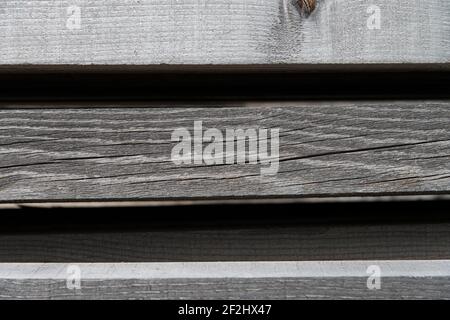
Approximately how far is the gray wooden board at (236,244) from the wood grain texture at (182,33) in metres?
0.28

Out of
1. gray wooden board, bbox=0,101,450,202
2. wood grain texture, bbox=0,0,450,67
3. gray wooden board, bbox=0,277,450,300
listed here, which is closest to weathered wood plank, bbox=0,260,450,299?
gray wooden board, bbox=0,277,450,300

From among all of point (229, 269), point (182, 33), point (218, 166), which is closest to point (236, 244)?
point (229, 269)

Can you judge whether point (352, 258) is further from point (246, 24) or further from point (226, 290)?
point (246, 24)

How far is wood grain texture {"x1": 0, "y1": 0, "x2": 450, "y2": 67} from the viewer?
2.74ft

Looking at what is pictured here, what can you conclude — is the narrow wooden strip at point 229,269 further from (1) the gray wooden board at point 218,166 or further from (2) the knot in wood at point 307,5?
(2) the knot in wood at point 307,5

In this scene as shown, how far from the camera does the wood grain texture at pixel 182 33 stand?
834mm

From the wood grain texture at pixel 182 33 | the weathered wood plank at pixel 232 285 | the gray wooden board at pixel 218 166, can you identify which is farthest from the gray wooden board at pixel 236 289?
the wood grain texture at pixel 182 33

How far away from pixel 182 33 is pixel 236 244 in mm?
358

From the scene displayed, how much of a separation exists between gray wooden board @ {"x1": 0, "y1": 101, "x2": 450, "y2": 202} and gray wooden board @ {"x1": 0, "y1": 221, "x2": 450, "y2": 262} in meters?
0.09

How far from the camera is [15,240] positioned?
2.99 feet

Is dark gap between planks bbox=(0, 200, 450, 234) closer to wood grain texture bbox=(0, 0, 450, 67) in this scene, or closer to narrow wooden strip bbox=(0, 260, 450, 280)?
narrow wooden strip bbox=(0, 260, 450, 280)

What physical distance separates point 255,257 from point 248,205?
0.29 ft

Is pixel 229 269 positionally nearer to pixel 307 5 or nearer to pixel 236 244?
pixel 236 244

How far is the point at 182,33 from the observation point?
838 millimetres
